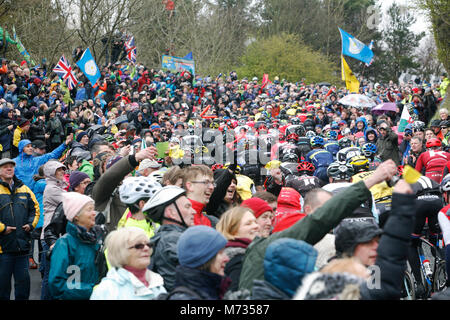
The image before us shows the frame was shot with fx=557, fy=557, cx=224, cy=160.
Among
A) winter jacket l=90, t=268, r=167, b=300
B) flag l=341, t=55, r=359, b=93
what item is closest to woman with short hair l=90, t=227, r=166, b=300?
winter jacket l=90, t=268, r=167, b=300

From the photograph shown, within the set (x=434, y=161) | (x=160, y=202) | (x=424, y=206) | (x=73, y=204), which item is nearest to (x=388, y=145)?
(x=434, y=161)

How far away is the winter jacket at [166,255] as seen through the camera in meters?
4.23

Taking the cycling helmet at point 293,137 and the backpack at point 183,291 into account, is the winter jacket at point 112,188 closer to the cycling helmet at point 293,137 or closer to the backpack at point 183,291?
the backpack at point 183,291

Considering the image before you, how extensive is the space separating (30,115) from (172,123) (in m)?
5.85

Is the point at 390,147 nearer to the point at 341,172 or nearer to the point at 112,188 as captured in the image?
the point at 341,172

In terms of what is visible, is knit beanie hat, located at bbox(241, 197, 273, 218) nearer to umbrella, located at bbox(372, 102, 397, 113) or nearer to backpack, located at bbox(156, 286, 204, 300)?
backpack, located at bbox(156, 286, 204, 300)

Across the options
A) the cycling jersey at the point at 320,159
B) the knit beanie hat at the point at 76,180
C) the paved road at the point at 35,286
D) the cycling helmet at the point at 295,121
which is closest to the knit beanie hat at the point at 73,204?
the knit beanie hat at the point at 76,180

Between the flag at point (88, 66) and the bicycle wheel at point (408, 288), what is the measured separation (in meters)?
15.9

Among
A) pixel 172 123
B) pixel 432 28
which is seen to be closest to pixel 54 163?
pixel 172 123

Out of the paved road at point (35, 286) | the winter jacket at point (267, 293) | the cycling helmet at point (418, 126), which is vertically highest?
the winter jacket at point (267, 293)

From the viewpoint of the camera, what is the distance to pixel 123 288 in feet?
12.6

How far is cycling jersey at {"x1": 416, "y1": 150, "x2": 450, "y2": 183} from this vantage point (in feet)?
30.5

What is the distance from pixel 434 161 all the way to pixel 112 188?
583 cm
